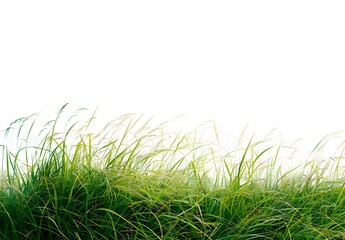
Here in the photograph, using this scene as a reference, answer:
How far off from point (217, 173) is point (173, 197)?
0.49 meters

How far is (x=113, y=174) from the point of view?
320 centimetres

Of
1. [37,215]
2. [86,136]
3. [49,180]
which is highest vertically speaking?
[86,136]

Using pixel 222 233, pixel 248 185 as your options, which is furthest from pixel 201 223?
pixel 248 185

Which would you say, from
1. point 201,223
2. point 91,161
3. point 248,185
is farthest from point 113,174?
point 248,185

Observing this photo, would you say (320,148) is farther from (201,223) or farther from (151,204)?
(151,204)

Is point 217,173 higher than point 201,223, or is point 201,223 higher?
point 217,173

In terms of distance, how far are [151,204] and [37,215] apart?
0.64m

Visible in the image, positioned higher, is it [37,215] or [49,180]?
[49,180]

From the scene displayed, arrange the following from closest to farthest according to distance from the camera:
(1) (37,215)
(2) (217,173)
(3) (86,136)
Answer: (1) (37,215), (3) (86,136), (2) (217,173)

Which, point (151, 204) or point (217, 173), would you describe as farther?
point (217, 173)

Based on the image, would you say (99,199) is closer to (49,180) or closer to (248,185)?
(49,180)

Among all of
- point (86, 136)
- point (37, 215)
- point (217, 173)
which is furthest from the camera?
point (217, 173)

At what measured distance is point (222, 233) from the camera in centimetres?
316

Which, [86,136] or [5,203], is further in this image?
[86,136]
